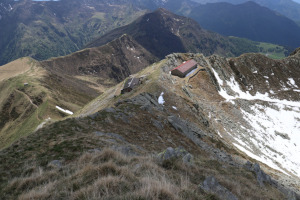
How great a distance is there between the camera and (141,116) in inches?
989

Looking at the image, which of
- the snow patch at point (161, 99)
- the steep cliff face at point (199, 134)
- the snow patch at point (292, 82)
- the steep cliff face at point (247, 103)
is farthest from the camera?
the snow patch at point (292, 82)

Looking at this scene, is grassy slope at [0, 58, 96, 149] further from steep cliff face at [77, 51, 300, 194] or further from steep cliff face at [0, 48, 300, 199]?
steep cliff face at [0, 48, 300, 199]

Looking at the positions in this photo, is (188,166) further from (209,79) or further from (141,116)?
(209,79)

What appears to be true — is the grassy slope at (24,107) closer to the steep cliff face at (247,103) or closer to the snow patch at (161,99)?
the steep cliff face at (247,103)

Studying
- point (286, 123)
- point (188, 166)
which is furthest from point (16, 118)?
point (286, 123)

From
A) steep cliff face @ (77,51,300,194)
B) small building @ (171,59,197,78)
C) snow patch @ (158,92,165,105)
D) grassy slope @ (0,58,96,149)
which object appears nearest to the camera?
snow patch @ (158,92,165,105)

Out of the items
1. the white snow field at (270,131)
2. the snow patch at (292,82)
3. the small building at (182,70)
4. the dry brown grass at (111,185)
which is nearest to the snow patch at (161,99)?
the white snow field at (270,131)

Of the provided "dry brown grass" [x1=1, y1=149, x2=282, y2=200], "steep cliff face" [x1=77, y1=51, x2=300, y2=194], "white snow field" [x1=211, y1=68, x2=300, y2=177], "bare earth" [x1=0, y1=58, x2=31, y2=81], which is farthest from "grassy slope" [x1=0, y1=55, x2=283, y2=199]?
"bare earth" [x1=0, y1=58, x2=31, y2=81]

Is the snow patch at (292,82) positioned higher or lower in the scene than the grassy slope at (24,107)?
higher

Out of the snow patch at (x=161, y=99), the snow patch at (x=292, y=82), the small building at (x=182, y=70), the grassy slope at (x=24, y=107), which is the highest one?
the snow patch at (x=292, y=82)

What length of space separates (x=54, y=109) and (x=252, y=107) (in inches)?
3072

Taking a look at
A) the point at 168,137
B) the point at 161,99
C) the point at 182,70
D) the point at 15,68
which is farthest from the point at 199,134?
the point at 15,68

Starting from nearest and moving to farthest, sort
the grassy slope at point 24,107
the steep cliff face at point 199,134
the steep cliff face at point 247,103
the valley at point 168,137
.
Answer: the valley at point 168,137
the steep cliff face at point 199,134
the steep cliff face at point 247,103
the grassy slope at point 24,107

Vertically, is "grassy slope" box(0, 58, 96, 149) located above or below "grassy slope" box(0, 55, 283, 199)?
below
